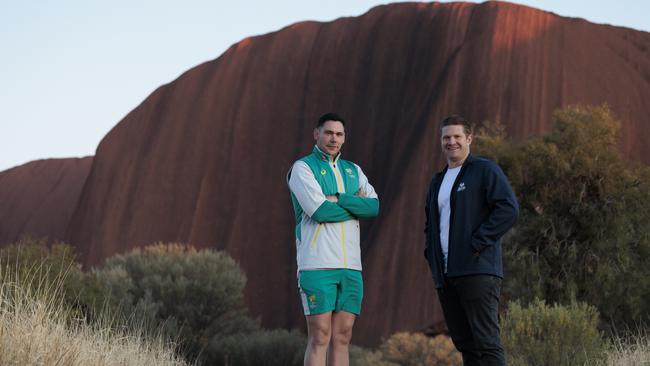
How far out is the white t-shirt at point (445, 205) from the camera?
5.89 metres

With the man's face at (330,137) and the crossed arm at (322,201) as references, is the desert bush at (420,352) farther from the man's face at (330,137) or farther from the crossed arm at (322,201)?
the man's face at (330,137)

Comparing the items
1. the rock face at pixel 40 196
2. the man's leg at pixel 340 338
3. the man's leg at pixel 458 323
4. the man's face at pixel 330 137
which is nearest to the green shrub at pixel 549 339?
the man's leg at pixel 458 323

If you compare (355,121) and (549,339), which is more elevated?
(355,121)

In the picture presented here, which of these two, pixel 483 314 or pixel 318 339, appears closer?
pixel 483 314

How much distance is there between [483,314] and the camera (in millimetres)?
5691

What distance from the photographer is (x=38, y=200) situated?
59.7 meters

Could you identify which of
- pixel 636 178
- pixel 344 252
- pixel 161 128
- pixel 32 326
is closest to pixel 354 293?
pixel 344 252

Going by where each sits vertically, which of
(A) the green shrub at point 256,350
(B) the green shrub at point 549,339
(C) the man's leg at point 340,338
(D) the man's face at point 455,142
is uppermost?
(D) the man's face at point 455,142

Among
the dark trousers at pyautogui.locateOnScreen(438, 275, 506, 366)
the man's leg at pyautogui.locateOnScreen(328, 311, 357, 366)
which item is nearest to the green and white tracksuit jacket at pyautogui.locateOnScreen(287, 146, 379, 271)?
the man's leg at pyautogui.locateOnScreen(328, 311, 357, 366)

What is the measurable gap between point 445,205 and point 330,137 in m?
0.91

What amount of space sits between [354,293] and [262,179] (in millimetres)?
25908

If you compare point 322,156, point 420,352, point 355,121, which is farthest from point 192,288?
point 322,156

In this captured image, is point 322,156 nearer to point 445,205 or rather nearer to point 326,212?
point 326,212

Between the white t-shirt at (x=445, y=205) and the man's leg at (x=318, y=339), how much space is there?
2.83 feet
